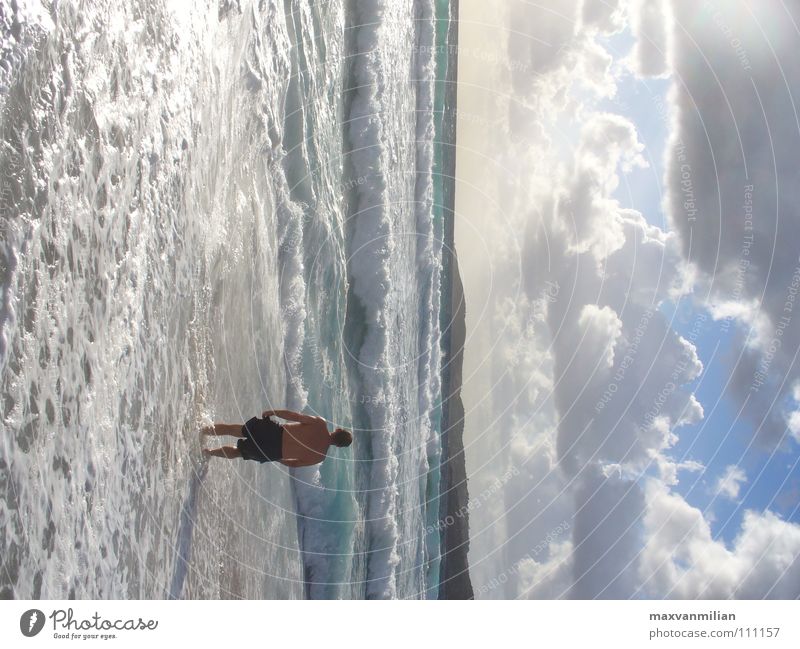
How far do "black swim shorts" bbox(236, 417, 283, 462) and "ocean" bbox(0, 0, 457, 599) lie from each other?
306mm

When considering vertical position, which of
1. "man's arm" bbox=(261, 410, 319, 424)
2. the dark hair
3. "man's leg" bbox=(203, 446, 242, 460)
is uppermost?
"man's arm" bbox=(261, 410, 319, 424)

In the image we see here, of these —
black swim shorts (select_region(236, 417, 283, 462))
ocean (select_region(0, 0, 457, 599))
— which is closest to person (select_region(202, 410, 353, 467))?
black swim shorts (select_region(236, 417, 283, 462))

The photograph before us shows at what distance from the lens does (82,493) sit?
2.74 m

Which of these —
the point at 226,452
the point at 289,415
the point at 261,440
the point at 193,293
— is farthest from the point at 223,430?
the point at 193,293

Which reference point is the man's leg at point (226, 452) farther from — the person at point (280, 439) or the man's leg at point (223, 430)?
the man's leg at point (223, 430)

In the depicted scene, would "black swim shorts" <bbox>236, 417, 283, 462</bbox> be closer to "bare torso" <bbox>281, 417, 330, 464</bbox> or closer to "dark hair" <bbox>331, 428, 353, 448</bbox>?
"bare torso" <bbox>281, 417, 330, 464</bbox>

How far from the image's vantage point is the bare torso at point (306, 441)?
434 centimetres

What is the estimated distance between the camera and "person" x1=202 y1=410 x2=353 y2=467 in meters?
4.16

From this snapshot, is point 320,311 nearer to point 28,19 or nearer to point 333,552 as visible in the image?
point 333,552

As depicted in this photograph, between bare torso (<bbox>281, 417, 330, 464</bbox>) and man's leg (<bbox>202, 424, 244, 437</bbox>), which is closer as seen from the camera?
man's leg (<bbox>202, 424, 244, 437</bbox>)

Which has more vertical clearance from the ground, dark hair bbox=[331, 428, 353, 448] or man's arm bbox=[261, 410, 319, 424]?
man's arm bbox=[261, 410, 319, 424]

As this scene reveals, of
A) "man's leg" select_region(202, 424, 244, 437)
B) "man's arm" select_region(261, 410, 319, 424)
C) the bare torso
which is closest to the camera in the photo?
"man's arm" select_region(261, 410, 319, 424)

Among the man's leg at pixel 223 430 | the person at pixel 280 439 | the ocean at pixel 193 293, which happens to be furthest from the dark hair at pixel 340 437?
the ocean at pixel 193 293
